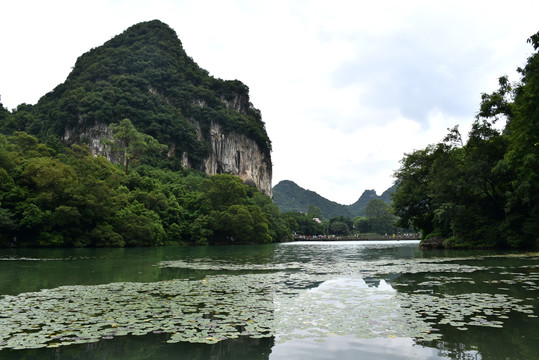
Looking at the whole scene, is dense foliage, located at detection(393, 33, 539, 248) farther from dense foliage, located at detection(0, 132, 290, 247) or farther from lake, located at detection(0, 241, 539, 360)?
dense foliage, located at detection(0, 132, 290, 247)

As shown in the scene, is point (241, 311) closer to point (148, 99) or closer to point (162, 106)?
point (148, 99)

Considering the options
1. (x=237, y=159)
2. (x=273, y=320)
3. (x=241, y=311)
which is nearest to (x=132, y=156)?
(x=237, y=159)

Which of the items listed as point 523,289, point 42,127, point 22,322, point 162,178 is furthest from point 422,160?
point 42,127

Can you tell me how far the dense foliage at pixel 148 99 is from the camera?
10125 cm

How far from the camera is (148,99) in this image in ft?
370

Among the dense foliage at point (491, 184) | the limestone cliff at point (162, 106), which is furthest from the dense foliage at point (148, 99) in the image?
the dense foliage at point (491, 184)

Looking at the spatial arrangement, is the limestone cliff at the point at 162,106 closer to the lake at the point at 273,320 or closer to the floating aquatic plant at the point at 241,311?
the floating aquatic plant at the point at 241,311

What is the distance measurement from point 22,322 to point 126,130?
79.3 m

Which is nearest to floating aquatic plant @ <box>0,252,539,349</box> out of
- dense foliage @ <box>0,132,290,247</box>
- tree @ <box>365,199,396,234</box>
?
dense foliage @ <box>0,132,290,247</box>

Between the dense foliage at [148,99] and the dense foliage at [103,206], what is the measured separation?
31890 mm

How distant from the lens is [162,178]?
79.2m

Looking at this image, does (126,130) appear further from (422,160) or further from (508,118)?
(508,118)

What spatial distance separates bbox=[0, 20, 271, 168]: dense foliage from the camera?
101250 mm

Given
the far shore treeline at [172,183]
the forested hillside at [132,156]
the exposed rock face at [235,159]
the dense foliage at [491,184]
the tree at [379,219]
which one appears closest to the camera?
the dense foliage at [491,184]
